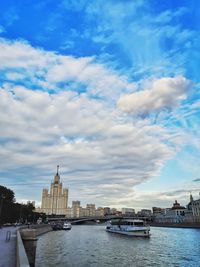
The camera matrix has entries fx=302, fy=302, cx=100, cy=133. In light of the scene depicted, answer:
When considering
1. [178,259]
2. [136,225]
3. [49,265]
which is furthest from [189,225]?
[49,265]

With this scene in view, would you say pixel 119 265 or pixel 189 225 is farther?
pixel 189 225

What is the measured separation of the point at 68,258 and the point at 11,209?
5873 centimetres

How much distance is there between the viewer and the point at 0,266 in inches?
728

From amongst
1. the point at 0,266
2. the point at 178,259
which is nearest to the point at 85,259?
the point at 178,259

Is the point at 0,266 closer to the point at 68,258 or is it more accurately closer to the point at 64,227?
the point at 68,258

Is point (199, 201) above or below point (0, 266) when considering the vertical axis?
above

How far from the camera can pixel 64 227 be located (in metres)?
133

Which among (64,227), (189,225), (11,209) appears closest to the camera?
(11,209)

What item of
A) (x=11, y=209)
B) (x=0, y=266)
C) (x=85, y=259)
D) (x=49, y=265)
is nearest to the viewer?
(x=0, y=266)

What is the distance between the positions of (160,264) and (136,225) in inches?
2472

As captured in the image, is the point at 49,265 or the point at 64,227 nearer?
the point at 49,265

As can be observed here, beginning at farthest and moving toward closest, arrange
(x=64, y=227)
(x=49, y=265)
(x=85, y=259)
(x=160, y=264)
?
(x=64, y=227) < (x=85, y=259) < (x=160, y=264) < (x=49, y=265)

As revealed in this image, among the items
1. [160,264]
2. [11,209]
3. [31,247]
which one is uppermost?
[11,209]

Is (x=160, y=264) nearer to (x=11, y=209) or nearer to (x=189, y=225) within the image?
(x=11, y=209)
